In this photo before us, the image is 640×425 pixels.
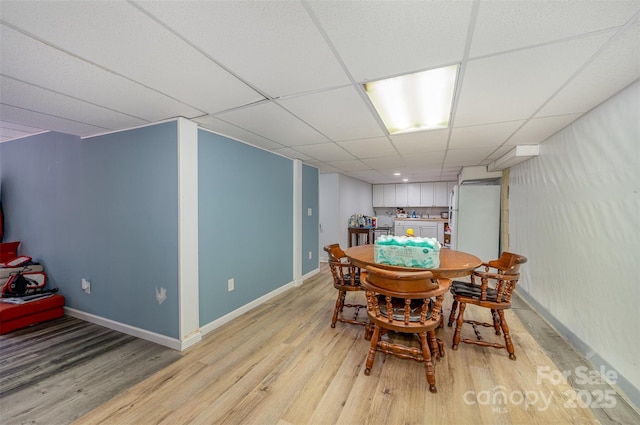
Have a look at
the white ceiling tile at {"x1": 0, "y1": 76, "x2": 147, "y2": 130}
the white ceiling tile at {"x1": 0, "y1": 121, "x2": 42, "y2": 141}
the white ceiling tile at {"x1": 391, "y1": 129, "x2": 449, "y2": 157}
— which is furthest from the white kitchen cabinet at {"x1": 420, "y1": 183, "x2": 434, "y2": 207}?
the white ceiling tile at {"x1": 0, "y1": 121, "x2": 42, "y2": 141}

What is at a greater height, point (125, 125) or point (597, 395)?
point (125, 125)

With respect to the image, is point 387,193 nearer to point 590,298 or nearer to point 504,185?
point 504,185

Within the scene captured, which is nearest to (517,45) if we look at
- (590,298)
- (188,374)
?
(590,298)

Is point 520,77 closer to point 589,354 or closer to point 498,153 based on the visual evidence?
point 589,354

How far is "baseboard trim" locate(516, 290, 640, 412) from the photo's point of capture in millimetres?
1579

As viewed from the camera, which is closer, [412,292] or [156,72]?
[156,72]

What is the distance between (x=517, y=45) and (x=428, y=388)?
7.05ft

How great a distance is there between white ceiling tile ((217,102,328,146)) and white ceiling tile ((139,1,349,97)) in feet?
1.51

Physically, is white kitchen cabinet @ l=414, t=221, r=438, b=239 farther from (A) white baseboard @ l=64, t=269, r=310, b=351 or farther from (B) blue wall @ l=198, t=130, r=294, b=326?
(A) white baseboard @ l=64, t=269, r=310, b=351

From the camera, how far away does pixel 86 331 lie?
261 centimetres

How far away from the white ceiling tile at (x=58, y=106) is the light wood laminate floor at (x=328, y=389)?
→ 6.87 ft

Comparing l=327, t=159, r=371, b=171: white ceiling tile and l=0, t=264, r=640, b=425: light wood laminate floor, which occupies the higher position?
l=327, t=159, r=371, b=171: white ceiling tile

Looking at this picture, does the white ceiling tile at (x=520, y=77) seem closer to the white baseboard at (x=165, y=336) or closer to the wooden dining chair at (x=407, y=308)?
the wooden dining chair at (x=407, y=308)

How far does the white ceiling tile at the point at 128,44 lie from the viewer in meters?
1.03
